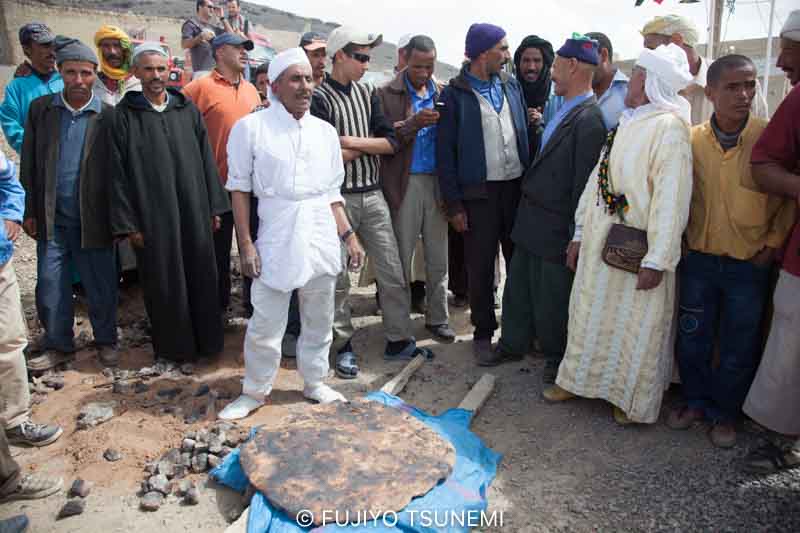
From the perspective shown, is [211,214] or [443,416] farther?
[211,214]

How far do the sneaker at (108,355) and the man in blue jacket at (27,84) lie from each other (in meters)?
1.66

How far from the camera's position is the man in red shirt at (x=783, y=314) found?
2.85 meters

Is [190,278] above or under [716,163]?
under

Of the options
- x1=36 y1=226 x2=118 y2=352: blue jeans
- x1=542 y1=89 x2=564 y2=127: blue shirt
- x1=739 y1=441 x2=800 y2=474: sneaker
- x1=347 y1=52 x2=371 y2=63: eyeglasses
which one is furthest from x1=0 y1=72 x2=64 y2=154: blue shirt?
x1=739 y1=441 x2=800 y2=474: sneaker

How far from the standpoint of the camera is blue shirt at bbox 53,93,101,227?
4.00 metres

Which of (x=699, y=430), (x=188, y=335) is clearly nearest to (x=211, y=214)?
(x=188, y=335)

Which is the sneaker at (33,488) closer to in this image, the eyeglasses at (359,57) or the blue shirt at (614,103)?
the eyeglasses at (359,57)

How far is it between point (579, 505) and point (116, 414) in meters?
2.73

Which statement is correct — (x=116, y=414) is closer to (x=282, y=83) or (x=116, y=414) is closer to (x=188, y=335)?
(x=188, y=335)

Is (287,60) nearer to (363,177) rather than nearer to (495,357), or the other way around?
(363,177)

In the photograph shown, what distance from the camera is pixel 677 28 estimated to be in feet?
14.2

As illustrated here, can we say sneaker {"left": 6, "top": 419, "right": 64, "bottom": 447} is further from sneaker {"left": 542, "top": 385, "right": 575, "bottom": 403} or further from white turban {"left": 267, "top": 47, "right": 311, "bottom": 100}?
sneaker {"left": 542, "top": 385, "right": 575, "bottom": 403}

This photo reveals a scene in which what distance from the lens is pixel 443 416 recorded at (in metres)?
3.63

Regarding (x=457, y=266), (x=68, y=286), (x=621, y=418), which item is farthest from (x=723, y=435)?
(x=68, y=286)
